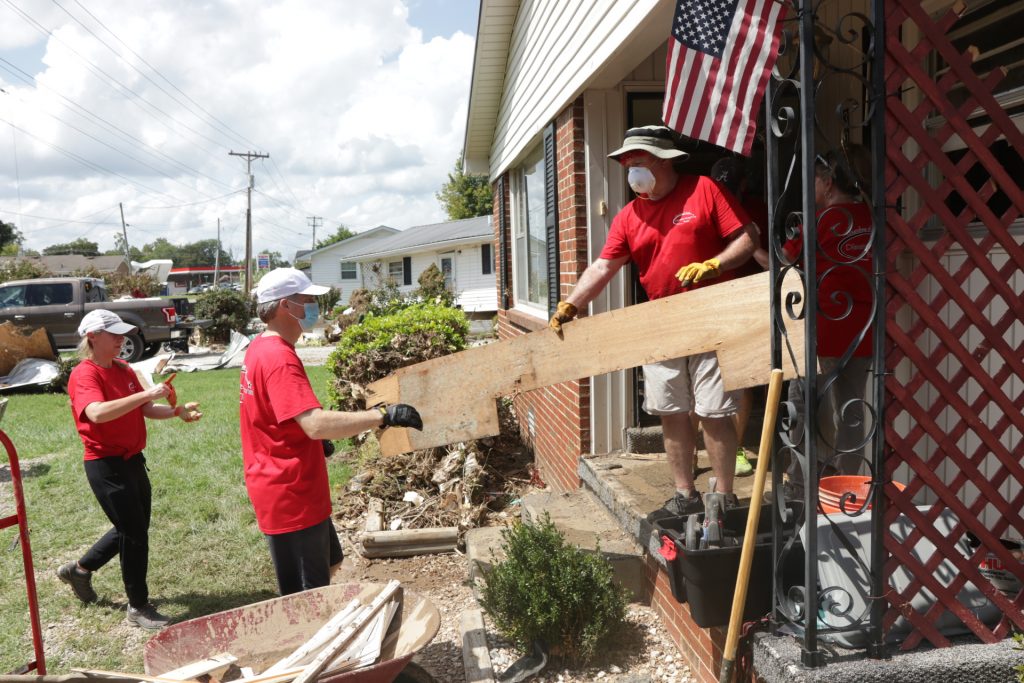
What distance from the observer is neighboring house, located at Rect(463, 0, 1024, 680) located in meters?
2.34

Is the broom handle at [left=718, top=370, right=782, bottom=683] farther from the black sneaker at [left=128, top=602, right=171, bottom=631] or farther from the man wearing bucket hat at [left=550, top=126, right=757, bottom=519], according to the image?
the black sneaker at [left=128, top=602, right=171, bottom=631]

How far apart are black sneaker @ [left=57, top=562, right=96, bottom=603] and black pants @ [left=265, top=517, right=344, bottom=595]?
2154mm

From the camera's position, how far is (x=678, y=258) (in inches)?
149

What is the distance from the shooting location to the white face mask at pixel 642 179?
386 centimetres

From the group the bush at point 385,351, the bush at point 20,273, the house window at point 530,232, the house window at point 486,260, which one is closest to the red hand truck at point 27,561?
the house window at point 530,232

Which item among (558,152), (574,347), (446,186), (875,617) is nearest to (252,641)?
(574,347)

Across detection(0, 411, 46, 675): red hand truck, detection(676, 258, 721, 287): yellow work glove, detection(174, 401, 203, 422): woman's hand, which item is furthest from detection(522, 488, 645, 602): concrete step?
detection(0, 411, 46, 675): red hand truck

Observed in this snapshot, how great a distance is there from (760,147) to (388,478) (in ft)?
13.3

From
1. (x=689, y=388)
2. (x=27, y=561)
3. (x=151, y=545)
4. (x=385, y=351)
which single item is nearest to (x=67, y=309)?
(x=385, y=351)

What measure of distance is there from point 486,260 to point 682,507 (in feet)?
90.5

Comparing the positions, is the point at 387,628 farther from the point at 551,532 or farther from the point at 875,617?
the point at 875,617

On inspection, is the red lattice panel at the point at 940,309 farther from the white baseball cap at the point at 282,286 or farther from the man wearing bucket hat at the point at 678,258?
the white baseball cap at the point at 282,286

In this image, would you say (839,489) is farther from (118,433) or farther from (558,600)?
(118,433)

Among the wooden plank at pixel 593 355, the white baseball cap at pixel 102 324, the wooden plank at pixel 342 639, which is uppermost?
the white baseball cap at pixel 102 324
